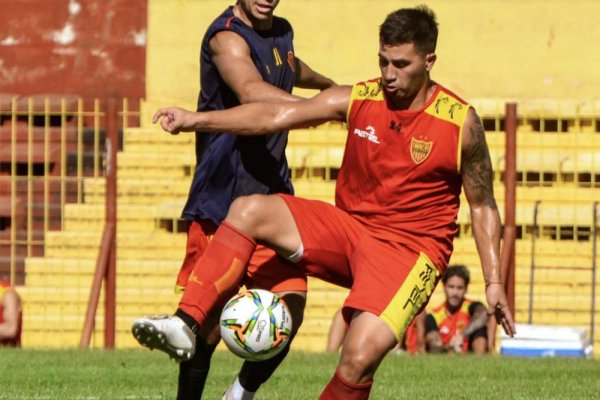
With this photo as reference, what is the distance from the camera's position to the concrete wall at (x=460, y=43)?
20391 mm

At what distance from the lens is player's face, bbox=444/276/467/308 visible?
43.9ft

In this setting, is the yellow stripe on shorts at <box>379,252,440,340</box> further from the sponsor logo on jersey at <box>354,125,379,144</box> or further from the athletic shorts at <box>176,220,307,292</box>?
the athletic shorts at <box>176,220,307,292</box>

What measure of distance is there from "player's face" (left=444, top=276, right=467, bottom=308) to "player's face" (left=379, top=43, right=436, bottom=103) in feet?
21.6

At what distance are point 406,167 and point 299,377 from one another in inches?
146

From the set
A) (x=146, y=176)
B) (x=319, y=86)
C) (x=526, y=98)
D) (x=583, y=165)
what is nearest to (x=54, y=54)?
(x=146, y=176)

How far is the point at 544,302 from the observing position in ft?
52.0

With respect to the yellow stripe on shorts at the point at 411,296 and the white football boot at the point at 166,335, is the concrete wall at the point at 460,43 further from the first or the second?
the white football boot at the point at 166,335

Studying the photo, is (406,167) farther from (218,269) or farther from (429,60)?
(218,269)

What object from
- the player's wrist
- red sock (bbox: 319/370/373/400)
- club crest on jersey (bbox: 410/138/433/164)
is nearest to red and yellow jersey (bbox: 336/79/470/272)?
club crest on jersey (bbox: 410/138/433/164)

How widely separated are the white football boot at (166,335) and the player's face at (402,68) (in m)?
1.46

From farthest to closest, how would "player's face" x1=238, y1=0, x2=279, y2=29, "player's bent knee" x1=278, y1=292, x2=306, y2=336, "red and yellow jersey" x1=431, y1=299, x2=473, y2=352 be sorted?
"red and yellow jersey" x1=431, y1=299, x2=473, y2=352, "player's face" x1=238, y1=0, x2=279, y2=29, "player's bent knee" x1=278, y1=292, x2=306, y2=336

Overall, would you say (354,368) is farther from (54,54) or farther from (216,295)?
(54,54)

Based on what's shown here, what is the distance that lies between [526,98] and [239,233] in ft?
46.3

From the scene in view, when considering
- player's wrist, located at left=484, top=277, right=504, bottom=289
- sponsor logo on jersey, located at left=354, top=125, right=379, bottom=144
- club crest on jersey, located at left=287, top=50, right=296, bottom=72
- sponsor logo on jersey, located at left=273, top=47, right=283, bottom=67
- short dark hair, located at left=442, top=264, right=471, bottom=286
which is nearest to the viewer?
sponsor logo on jersey, located at left=354, top=125, right=379, bottom=144
